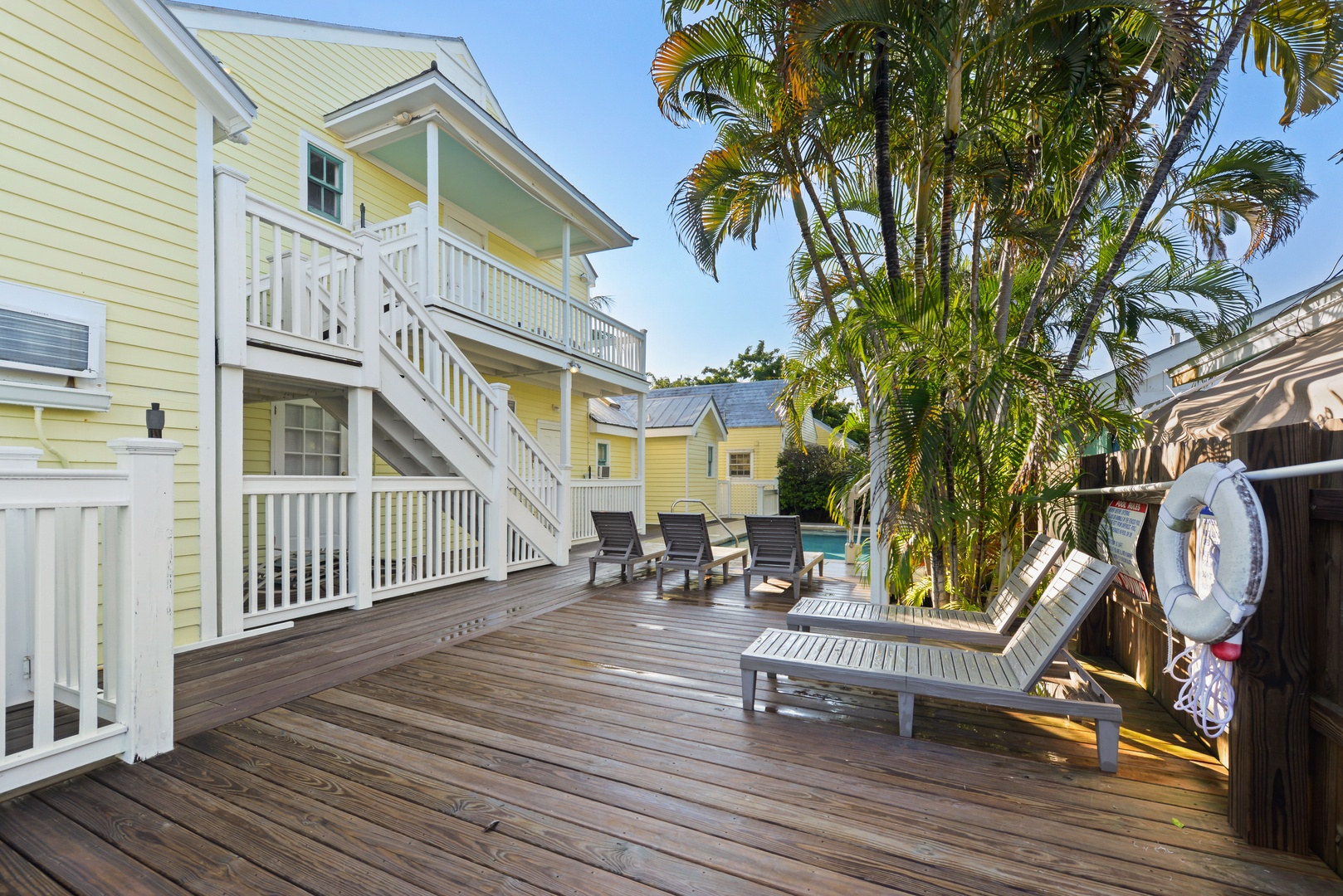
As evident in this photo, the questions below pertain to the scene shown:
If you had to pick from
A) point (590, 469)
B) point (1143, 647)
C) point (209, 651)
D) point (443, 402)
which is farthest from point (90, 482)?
point (590, 469)

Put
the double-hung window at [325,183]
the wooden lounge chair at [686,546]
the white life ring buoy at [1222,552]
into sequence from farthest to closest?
the double-hung window at [325,183]
the wooden lounge chair at [686,546]
the white life ring buoy at [1222,552]

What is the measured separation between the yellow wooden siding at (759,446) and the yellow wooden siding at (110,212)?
17.4 meters

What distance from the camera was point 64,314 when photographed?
3.84m

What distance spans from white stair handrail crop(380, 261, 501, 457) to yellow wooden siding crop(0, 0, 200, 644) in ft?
5.78

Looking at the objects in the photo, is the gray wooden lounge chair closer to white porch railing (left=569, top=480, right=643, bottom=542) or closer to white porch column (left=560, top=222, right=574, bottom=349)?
white porch railing (left=569, top=480, right=643, bottom=542)

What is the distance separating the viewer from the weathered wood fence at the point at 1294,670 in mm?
1915

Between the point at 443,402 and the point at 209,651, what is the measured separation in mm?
3128

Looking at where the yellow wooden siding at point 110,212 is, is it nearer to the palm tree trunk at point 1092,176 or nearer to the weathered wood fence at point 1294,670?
the weathered wood fence at point 1294,670

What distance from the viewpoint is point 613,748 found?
2.78 m

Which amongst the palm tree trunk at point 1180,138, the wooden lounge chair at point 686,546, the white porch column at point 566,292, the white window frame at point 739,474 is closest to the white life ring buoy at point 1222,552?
the palm tree trunk at point 1180,138

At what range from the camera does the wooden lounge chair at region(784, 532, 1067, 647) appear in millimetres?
3607

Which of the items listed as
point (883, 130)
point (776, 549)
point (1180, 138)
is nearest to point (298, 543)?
point (776, 549)

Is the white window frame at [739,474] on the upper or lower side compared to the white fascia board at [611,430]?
lower

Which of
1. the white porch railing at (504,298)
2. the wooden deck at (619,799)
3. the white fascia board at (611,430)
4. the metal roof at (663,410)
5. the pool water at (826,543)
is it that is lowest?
the pool water at (826,543)
